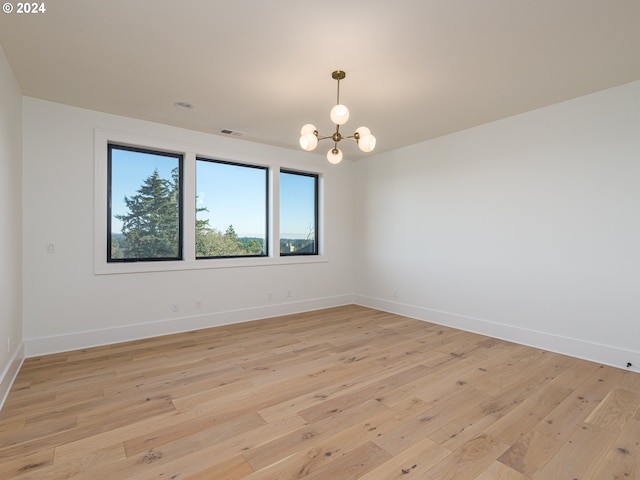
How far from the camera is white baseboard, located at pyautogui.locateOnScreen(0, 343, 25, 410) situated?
2518 millimetres

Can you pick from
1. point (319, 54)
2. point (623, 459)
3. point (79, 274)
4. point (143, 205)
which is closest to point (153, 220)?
point (143, 205)

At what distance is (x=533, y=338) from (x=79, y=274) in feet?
17.0

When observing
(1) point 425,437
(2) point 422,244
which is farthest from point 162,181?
(1) point 425,437

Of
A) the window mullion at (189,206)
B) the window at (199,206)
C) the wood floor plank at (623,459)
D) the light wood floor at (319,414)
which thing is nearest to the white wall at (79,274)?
the window at (199,206)

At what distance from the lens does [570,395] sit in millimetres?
2641

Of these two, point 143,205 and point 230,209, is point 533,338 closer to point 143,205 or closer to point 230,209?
point 230,209

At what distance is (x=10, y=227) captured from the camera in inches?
113

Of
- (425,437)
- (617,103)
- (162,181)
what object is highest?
(617,103)

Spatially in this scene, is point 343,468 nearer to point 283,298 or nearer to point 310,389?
point 310,389

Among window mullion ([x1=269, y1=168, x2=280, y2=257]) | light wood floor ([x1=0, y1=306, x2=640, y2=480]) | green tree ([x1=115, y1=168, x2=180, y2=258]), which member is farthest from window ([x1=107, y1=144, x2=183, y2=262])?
window mullion ([x1=269, y1=168, x2=280, y2=257])

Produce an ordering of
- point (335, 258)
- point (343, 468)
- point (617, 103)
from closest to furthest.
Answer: point (343, 468)
point (617, 103)
point (335, 258)

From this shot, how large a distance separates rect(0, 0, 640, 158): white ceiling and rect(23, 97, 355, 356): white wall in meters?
0.32

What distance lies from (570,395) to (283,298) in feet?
12.2

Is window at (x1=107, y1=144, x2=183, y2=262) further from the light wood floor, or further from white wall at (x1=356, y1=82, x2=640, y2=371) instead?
white wall at (x1=356, y1=82, x2=640, y2=371)
